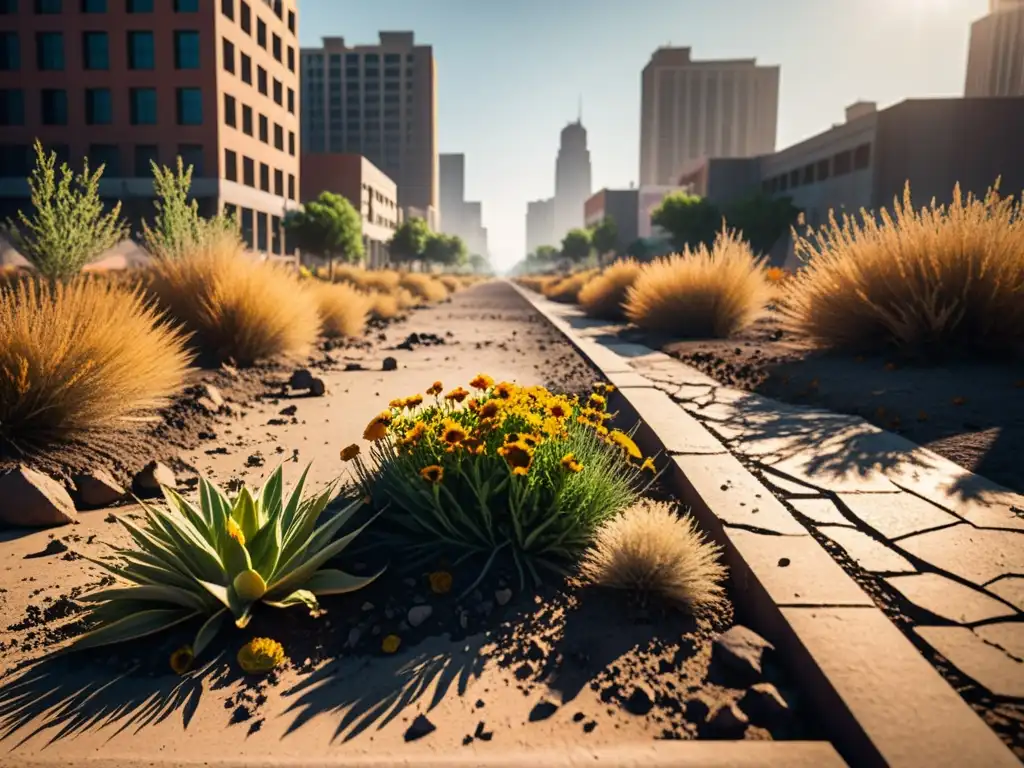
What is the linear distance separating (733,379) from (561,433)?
14.2 ft

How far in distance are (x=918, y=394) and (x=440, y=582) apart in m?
4.36

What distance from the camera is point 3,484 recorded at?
3.97 m

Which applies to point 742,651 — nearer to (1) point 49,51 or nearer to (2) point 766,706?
(2) point 766,706

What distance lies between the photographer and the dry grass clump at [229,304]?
863 centimetres

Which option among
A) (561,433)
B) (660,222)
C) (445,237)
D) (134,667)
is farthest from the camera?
(445,237)

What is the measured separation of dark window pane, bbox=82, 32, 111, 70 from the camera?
3947cm

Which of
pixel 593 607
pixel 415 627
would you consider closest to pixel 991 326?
pixel 593 607

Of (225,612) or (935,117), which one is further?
(935,117)

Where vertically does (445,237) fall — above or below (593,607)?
above

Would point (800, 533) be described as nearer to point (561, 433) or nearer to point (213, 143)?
point (561, 433)

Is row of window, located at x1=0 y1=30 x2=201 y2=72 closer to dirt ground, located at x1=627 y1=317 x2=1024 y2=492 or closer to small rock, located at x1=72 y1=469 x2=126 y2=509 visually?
dirt ground, located at x1=627 y1=317 x2=1024 y2=492

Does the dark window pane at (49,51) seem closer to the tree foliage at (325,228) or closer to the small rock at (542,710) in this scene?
the tree foliage at (325,228)

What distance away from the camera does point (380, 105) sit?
462ft

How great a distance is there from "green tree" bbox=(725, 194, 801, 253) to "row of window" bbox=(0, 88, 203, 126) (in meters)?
37.8
